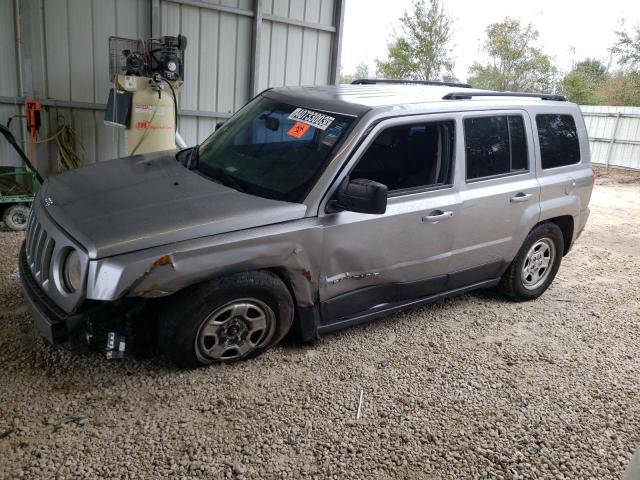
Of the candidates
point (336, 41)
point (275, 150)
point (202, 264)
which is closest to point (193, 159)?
point (275, 150)

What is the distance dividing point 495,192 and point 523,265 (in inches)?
36.8

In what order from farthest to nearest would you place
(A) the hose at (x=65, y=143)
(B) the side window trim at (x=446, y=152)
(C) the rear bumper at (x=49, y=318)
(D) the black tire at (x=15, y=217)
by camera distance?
1. (A) the hose at (x=65, y=143)
2. (D) the black tire at (x=15, y=217)
3. (B) the side window trim at (x=446, y=152)
4. (C) the rear bumper at (x=49, y=318)

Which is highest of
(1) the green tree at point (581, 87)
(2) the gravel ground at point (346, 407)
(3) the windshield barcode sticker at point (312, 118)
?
(1) the green tree at point (581, 87)

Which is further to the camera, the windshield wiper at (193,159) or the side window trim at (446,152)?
the windshield wiper at (193,159)

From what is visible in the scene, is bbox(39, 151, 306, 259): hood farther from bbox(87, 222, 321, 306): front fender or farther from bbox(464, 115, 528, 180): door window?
bbox(464, 115, 528, 180): door window

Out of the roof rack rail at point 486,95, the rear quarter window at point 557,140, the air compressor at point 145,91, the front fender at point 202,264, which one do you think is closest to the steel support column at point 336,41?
the air compressor at point 145,91

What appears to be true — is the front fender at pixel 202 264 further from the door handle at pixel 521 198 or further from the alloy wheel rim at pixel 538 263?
the alloy wheel rim at pixel 538 263

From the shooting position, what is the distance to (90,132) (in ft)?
23.3

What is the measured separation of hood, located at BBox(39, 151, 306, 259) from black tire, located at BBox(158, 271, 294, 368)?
1.06 feet

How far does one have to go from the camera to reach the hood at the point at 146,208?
2801 millimetres

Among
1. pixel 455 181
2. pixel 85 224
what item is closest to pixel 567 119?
pixel 455 181

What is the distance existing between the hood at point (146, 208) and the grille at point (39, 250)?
0.13m

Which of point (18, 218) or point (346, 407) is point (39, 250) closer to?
point (346, 407)

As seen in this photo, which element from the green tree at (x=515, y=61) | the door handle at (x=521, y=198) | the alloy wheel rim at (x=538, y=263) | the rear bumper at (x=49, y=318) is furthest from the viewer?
the green tree at (x=515, y=61)
